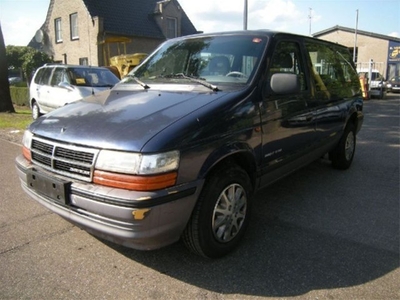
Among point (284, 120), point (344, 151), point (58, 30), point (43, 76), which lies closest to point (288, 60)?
point (284, 120)

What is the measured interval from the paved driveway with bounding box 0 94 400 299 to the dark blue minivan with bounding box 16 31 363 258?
0.30m

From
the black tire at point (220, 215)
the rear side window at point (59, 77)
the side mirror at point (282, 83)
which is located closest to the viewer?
the black tire at point (220, 215)

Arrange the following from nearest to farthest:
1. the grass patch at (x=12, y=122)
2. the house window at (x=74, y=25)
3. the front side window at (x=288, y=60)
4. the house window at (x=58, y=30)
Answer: the front side window at (x=288, y=60), the grass patch at (x=12, y=122), the house window at (x=74, y=25), the house window at (x=58, y=30)

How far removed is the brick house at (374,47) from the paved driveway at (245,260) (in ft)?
104

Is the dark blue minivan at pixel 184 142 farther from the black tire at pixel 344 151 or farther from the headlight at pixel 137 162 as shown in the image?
the black tire at pixel 344 151

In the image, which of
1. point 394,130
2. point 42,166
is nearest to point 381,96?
point 394,130

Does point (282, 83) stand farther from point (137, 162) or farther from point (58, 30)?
point (58, 30)

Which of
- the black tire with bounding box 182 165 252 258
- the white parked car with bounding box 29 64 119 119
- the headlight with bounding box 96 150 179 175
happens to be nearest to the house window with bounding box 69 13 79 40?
the white parked car with bounding box 29 64 119 119

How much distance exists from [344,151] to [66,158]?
4.44 metres

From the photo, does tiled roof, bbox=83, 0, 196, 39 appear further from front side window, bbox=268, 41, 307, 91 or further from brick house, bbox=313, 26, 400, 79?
front side window, bbox=268, 41, 307, 91

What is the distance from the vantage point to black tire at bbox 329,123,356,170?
5641 millimetres

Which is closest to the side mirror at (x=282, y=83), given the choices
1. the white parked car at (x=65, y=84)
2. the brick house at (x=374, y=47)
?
the white parked car at (x=65, y=84)

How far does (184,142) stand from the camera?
2561 millimetres

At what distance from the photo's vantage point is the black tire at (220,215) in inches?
110
